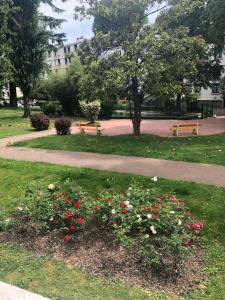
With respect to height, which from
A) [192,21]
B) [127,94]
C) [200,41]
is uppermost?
[192,21]

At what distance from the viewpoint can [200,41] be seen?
1514cm

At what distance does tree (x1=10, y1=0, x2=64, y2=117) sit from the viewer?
2820 cm

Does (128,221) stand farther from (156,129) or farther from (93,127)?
(156,129)

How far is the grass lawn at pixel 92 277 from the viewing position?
4.90 metres

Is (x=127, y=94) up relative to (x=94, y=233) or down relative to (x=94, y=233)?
up

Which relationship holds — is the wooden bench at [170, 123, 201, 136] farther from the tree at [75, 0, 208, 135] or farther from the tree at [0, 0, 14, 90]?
the tree at [0, 0, 14, 90]

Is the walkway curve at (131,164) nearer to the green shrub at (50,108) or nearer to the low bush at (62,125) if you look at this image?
the low bush at (62,125)

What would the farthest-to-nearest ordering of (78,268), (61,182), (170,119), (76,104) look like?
(76,104), (170,119), (61,182), (78,268)

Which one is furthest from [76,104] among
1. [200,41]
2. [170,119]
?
[200,41]

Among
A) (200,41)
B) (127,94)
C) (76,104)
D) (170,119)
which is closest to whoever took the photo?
(200,41)

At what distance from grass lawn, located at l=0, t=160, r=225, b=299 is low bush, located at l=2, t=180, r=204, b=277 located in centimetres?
39

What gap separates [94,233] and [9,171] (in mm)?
5087

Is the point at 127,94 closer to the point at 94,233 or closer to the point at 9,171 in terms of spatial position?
the point at 9,171

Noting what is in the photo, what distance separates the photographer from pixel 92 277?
5.30 m
